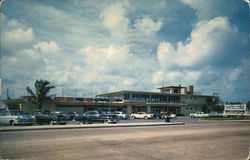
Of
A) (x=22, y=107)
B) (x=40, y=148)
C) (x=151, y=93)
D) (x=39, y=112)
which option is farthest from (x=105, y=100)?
(x=40, y=148)

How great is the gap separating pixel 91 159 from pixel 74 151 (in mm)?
1593

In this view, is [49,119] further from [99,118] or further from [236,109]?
[236,109]

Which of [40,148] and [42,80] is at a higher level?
[42,80]

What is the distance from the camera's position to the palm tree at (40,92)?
41.5 metres

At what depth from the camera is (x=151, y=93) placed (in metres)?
58.3

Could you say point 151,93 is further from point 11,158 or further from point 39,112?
point 11,158

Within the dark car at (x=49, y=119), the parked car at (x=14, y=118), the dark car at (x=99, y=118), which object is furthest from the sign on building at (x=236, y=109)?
the parked car at (x=14, y=118)

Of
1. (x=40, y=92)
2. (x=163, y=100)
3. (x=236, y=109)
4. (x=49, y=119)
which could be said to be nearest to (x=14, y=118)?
(x=49, y=119)

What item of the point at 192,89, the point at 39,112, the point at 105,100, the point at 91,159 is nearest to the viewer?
the point at 91,159

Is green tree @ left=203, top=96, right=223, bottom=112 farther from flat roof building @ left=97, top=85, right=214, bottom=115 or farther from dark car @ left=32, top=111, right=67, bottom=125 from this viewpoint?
dark car @ left=32, top=111, right=67, bottom=125

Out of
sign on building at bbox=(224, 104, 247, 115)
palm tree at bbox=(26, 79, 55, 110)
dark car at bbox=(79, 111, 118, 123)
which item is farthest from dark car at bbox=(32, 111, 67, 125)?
sign on building at bbox=(224, 104, 247, 115)

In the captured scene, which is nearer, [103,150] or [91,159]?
[91,159]

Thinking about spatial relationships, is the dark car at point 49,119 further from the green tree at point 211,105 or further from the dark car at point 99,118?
the green tree at point 211,105

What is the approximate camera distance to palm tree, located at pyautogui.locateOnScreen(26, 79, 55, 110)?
41.5 m
